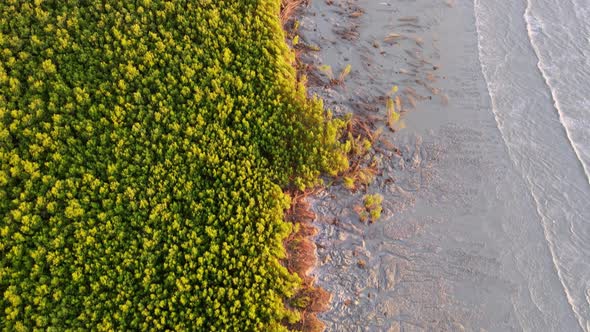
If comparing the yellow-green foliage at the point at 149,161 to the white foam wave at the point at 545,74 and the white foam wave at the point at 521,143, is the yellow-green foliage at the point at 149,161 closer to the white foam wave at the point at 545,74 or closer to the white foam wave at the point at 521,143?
the white foam wave at the point at 521,143

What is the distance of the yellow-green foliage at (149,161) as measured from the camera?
Answer: 5.41 metres

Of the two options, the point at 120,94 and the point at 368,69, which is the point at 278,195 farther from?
the point at 368,69

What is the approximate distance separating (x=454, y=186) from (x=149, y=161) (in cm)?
453

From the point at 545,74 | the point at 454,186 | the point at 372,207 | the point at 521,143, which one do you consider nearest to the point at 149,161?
the point at 372,207

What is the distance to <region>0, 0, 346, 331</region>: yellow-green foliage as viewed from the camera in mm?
5406

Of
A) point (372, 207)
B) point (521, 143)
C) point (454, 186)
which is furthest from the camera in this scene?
point (521, 143)

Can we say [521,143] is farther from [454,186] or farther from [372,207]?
[372,207]

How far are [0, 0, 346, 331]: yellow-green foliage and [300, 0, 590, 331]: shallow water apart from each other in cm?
97

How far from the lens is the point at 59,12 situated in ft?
23.4

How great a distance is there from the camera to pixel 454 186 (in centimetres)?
706

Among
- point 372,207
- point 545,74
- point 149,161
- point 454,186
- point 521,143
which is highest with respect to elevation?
point 545,74

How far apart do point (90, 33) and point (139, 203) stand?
9.66 ft

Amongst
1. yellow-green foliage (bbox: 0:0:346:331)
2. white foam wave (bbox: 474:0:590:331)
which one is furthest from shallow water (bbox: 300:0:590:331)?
yellow-green foliage (bbox: 0:0:346:331)

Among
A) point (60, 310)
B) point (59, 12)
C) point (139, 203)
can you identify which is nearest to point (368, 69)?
point (139, 203)
